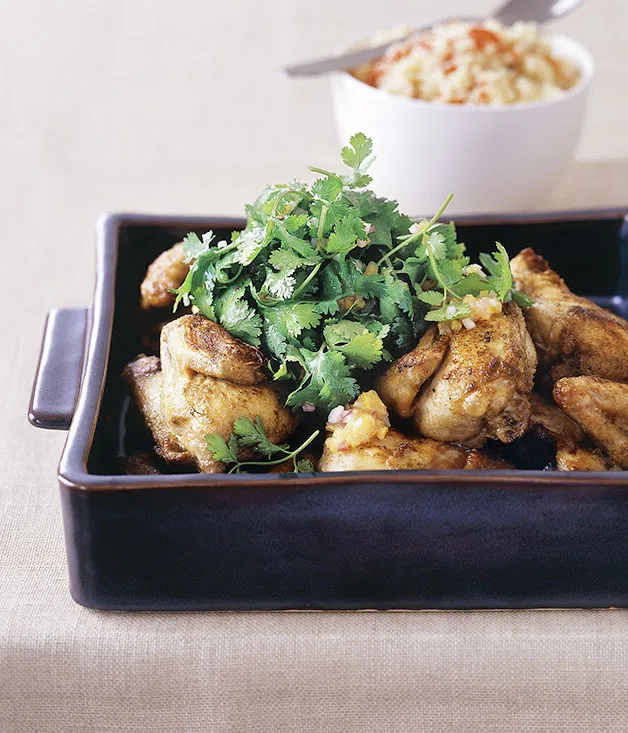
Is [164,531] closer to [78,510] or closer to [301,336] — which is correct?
[78,510]

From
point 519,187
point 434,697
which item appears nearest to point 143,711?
point 434,697

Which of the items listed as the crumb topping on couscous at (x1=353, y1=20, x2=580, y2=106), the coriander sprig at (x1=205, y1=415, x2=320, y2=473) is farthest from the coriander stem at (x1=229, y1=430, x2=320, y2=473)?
the crumb topping on couscous at (x1=353, y1=20, x2=580, y2=106)

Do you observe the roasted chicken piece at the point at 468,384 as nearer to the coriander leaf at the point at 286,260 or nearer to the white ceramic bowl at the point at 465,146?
the coriander leaf at the point at 286,260

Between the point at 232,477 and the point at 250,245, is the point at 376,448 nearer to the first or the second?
the point at 232,477

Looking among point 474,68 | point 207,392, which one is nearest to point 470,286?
point 207,392

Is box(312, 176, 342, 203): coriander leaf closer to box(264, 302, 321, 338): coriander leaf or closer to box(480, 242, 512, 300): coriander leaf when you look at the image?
box(264, 302, 321, 338): coriander leaf
